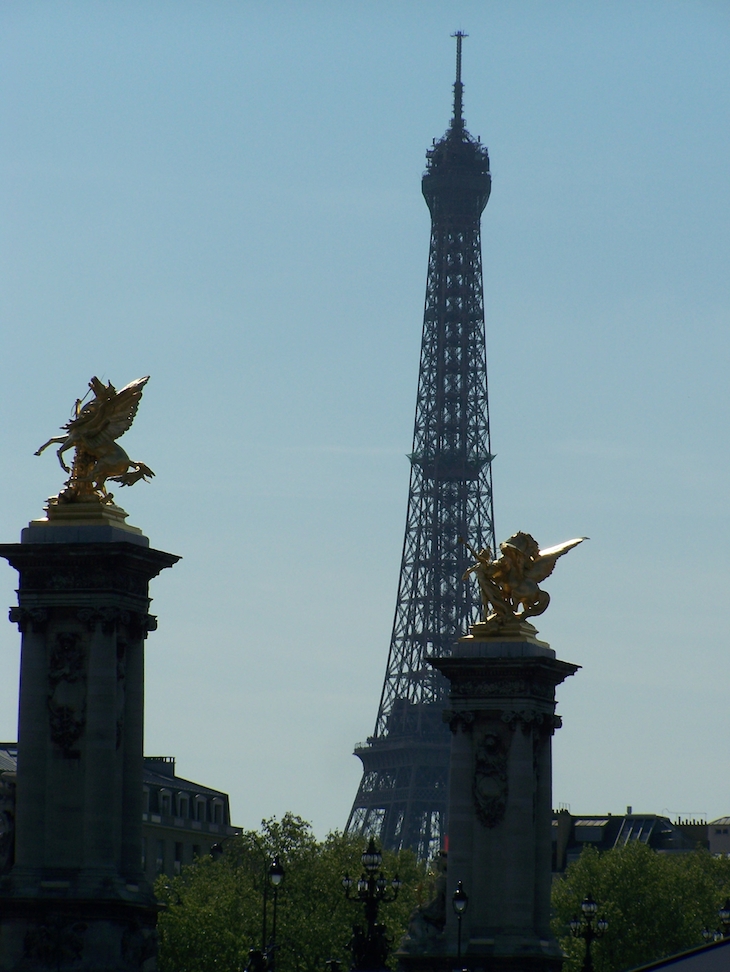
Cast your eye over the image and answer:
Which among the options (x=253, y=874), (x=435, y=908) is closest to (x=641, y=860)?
(x=253, y=874)

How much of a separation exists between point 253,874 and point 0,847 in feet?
147

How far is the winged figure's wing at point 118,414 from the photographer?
72.8 m

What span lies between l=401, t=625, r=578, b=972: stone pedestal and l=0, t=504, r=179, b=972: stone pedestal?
12.9 meters

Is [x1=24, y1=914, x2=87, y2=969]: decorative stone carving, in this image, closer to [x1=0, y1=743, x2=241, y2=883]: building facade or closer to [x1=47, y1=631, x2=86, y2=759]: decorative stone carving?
[x1=47, y1=631, x2=86, y2=759]: decorative stone carving

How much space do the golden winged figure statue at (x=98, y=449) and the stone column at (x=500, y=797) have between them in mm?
12827

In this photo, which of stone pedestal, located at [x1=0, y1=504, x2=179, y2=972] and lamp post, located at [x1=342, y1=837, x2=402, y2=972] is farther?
lamp post, located at [x1=342, y1=837, x2=402, y2=972]

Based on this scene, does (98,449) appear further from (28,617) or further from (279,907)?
(279,907)

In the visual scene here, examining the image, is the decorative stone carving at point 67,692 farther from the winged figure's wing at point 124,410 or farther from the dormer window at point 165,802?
the dormer window at point 165,802

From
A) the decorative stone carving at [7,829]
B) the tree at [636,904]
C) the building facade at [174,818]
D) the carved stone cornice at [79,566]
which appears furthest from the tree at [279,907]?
the carved stone cornice at [79,566]

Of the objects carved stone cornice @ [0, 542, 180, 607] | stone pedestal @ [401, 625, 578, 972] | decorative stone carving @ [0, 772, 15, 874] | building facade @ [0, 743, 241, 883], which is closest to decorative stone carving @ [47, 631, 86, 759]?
carved stone cornice @ [0, 542, 180, 607]

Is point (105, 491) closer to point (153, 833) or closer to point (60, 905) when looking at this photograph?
point (60, 905)

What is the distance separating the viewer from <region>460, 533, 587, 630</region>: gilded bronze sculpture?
8344cm

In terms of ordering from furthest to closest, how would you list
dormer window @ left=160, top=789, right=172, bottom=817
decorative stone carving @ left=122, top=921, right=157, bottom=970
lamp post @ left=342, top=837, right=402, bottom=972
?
dormer window @ left=160, top=789, right=172, bottom=817 → lamp post @ left=342, top=837, right=402, bottom=972 → decorative stone carving @ left=122, top=921, right=157, bottom=970

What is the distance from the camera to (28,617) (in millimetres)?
71188
